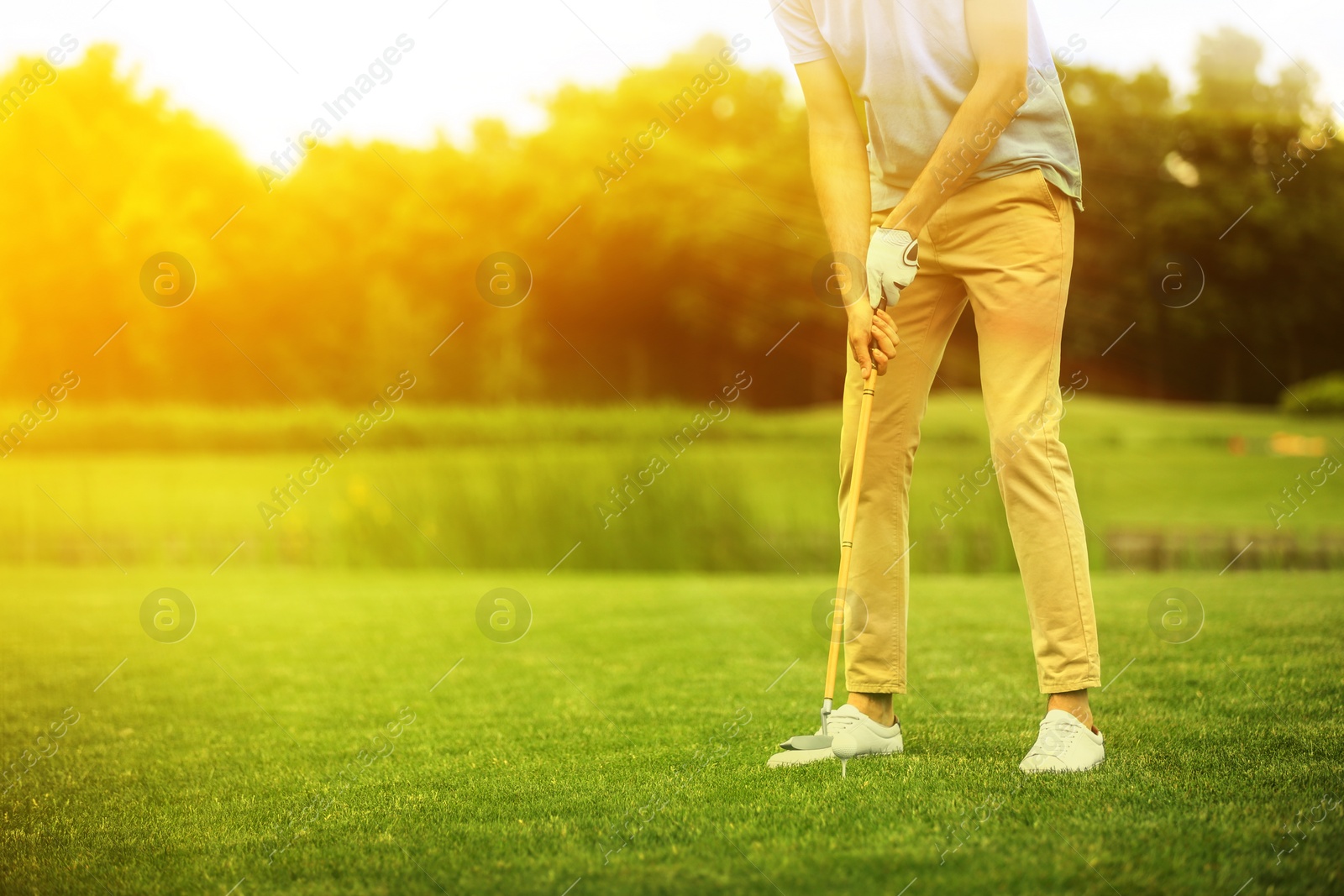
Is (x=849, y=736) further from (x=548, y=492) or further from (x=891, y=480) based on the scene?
(x=548, y=492)

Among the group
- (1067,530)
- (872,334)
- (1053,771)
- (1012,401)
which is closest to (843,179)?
(872,334)

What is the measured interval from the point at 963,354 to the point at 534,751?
24.4 metres

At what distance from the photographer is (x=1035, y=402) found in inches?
93.6

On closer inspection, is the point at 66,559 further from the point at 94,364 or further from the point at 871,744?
the point at 94,364

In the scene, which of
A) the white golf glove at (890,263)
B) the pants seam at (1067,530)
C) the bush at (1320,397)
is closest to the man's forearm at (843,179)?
the white golf glove at (890,263)

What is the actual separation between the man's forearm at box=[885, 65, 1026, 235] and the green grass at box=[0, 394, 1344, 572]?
17.9 ft

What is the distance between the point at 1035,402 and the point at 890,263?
1.33 ft

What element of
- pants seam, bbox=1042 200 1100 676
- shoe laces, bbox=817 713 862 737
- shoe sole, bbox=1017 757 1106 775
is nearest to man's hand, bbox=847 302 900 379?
pants seam, bbox=1042 200 1100 676

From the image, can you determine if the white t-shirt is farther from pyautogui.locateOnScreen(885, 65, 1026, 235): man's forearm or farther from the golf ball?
the golf ball

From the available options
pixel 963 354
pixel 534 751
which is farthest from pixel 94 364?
pixel 534 751

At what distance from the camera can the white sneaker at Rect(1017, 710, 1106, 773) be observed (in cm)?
224

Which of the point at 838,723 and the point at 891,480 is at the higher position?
the point at 891,480

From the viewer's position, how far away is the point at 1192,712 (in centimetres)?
278

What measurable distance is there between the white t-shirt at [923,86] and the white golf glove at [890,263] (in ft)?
0.60
